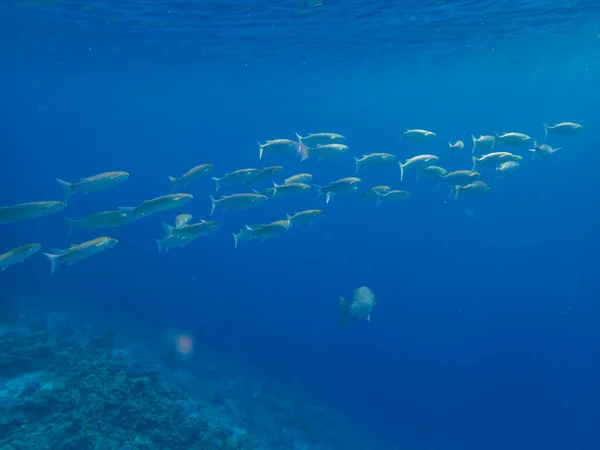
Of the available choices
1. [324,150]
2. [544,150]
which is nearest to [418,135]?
[324,150]

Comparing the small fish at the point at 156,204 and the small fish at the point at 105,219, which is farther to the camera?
the small fish at the point at 156,204

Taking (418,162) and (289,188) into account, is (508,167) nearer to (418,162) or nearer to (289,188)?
(418,162)

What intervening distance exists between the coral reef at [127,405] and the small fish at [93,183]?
4.68 metres

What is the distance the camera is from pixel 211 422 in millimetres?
12461

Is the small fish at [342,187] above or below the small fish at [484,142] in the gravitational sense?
below

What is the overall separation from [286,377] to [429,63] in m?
29.1

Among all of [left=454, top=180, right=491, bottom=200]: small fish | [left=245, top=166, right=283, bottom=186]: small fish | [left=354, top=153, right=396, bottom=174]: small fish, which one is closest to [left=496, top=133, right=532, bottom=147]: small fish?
[left=454, top=180, right=491, bottom=200]: small fish

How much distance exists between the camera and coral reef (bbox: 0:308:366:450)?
28.8 feet

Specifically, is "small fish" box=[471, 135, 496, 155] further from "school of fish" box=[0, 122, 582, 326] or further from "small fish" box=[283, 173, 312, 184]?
"small fish" box=[283, 173, 312, 184]

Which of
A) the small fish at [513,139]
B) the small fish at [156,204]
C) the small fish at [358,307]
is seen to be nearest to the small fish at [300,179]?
the small fish at [156,204]

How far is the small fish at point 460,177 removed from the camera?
1202cm

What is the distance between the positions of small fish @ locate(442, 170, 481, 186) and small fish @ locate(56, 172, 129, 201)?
8.72 metres

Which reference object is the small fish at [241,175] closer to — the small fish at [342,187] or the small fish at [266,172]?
the small fish at [266,172]

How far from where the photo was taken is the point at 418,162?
12164 mm
